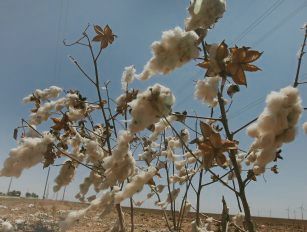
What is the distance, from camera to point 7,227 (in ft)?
7.59

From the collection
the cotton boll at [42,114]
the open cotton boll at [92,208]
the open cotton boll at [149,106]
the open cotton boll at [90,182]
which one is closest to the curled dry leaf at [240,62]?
the open cotton boll at [149,106]

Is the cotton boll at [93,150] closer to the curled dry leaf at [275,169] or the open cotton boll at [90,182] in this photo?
the open cotton boll at [90,182]

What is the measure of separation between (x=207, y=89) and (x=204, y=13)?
0.41 metres

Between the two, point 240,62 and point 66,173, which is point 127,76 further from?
point 240,62

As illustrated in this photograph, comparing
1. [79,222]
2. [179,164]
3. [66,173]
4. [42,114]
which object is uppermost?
[42,114]

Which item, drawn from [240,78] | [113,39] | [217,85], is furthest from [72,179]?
[240,78]

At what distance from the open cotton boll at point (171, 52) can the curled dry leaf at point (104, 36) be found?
4.49 ft

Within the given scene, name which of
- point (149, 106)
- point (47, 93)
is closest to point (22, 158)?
point (149, 106)

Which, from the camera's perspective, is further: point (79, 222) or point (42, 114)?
point (79, 222)

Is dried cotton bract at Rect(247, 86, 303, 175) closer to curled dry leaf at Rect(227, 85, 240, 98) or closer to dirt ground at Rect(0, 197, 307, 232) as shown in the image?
curled dry leaf at Rect(227, 85, 240, 98)

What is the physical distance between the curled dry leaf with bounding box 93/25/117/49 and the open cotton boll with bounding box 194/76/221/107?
117cm

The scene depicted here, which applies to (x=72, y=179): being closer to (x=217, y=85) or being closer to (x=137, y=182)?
(x=137, y=182)

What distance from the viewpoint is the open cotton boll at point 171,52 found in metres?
1.39

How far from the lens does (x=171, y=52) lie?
139cm
